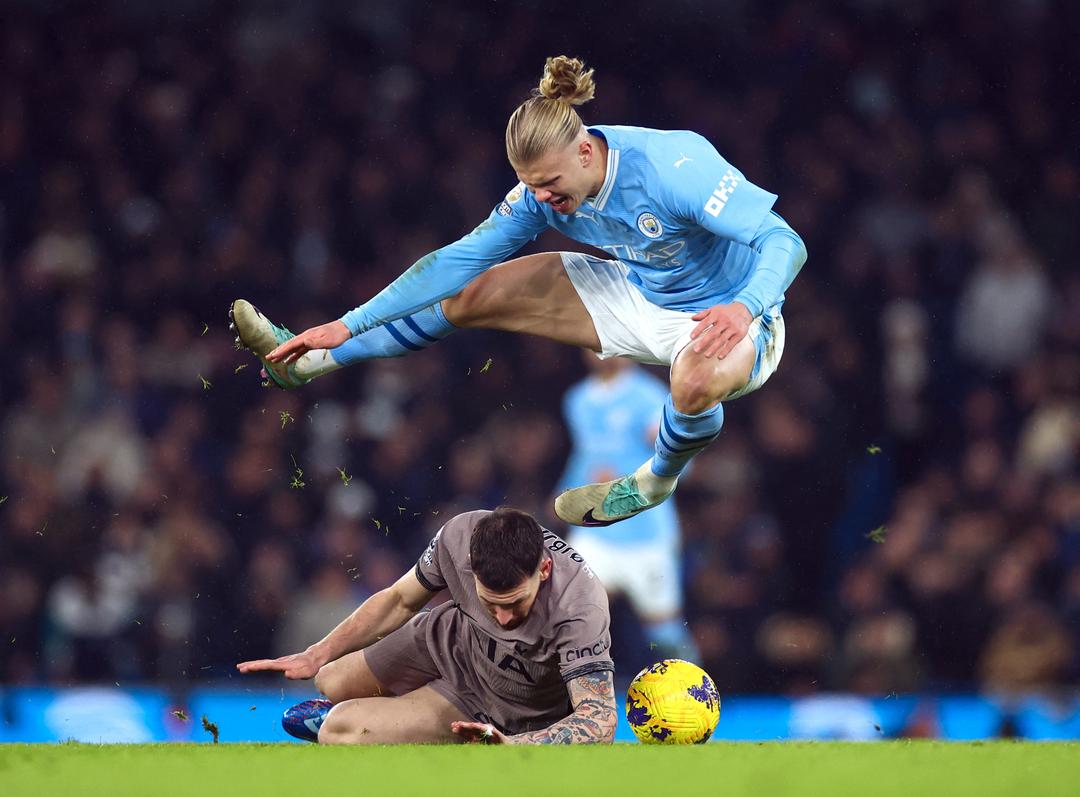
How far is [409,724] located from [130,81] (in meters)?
5.56

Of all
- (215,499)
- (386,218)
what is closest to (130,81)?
(386,218)

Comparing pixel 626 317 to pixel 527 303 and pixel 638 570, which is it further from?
pixel 638 570

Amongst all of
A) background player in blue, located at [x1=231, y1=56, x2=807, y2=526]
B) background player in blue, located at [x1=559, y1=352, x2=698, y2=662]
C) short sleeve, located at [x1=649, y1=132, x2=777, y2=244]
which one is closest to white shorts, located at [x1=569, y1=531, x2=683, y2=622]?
background player in blue, located at [x1=559, y1=352, x2=698, y2=662]

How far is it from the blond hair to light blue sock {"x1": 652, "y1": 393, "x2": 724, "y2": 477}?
2.96ft

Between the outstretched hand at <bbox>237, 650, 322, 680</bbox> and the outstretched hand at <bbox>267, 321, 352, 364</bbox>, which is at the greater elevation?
the outstretched hand at <bbox>267, 321, 352, 364</bbox>

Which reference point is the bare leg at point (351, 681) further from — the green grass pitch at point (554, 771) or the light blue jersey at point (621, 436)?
the light blue jersey at point (621, 436)

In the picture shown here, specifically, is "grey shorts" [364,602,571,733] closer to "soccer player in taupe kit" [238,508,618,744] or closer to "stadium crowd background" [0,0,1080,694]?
"soccer player in taupe kit" [238,508,618,744]

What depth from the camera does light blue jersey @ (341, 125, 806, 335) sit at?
4184 mm

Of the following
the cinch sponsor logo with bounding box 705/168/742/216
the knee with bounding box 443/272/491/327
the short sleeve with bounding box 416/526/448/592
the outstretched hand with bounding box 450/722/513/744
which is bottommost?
the outstretched hand with bounding box 450/722/513/744

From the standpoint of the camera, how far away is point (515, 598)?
4.15 m

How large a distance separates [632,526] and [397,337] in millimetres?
2277

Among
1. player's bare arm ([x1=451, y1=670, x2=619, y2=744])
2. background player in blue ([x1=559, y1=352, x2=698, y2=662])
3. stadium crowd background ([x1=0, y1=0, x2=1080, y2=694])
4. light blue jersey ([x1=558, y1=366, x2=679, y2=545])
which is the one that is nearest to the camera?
player's bare arm ([x1=451, y1=670, x2=619, y2=744])

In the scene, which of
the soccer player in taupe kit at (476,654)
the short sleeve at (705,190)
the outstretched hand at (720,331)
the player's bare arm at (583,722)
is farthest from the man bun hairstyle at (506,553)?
the short sleeve at (705,190)

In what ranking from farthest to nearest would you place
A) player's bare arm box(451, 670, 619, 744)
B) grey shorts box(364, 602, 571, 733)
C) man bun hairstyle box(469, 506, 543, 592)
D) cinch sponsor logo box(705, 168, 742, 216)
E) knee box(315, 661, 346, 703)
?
knee box(315, 661, 346, 703)
grey shorts box(364, 602, 571, 733)
cinch sponsor logo box(705, 168, 742, 216)
man bun hairstyle box(469, 506, 543, 592)
player's bare arm box(451, 670, 619, 744)
